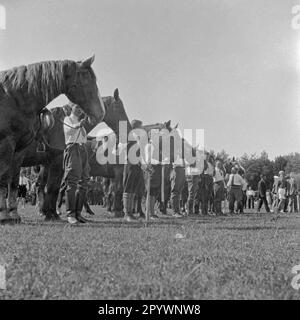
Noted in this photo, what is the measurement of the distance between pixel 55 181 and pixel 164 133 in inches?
219

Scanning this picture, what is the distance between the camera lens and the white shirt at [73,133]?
32.6ft

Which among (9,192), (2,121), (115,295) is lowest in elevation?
(115,295)

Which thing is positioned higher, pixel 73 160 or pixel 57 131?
pixel 57 131


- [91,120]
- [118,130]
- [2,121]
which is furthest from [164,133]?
[2,121]

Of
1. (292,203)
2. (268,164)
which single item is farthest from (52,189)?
(268,164)

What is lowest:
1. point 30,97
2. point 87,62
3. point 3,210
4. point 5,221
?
point 5,221

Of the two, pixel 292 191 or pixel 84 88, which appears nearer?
pixel 84 88

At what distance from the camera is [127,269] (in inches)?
168

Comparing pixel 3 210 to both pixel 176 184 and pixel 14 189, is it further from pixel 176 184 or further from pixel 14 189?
pixel 176 184

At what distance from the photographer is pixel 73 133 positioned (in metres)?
10.0

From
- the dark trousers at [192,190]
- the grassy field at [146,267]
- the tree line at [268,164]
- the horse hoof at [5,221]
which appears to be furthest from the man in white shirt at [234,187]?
the tree line at [268,164]

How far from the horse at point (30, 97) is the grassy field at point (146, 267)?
1.89 meters

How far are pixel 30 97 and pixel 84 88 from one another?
96 centimetres
